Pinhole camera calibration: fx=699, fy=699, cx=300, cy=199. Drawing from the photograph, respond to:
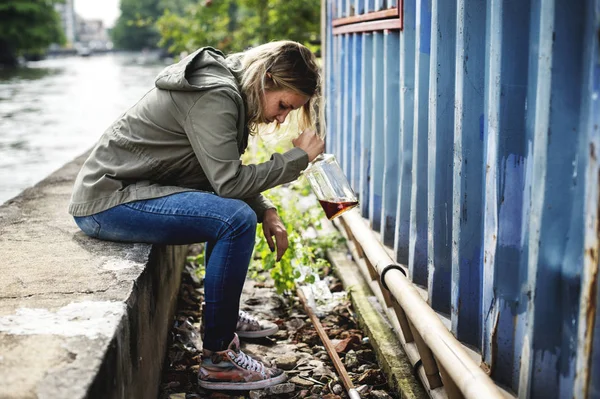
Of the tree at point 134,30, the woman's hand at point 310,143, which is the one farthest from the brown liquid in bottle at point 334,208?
the tree at point 134,30

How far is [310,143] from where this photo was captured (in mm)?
3012

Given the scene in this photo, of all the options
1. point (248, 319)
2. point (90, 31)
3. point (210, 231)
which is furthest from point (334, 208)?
point (90, 31)

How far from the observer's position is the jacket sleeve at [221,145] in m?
2.76

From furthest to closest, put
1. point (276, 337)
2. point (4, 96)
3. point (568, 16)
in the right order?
point (4, 96)
point (276, 337)
point (568, 16)

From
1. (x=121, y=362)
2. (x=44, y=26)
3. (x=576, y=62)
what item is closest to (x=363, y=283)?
(x=121, y=362)

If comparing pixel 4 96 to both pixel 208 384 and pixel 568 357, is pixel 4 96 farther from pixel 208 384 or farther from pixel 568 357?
pixel 568 357

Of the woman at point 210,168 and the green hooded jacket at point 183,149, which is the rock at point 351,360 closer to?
the woman at point 210,168

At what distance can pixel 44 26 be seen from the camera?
54781 mm

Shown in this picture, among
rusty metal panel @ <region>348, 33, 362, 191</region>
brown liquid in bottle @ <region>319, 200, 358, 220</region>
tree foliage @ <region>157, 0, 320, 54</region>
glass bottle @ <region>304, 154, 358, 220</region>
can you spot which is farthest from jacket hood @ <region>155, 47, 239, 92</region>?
tree foliage @ <region>157, 0, 320, 54</region>

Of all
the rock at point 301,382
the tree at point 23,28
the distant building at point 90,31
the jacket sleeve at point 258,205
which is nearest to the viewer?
the rock at point 301,382

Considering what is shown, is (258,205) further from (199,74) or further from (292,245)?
(292,245)

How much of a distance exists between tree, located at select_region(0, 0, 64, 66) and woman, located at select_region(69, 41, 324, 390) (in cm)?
4917

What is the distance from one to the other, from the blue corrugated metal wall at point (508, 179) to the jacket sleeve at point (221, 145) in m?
0.76

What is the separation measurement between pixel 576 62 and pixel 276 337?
240cm
